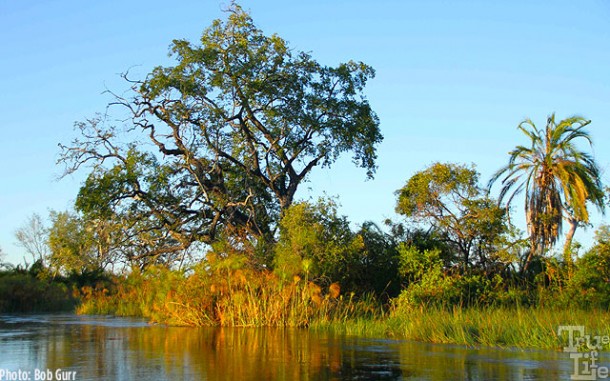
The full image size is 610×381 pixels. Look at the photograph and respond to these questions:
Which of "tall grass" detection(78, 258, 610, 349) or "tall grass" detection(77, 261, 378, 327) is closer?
"tall grass" detection(78, 258, 610, 349)

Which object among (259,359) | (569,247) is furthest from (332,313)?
(569,247)

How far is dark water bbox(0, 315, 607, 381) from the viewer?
1030cm

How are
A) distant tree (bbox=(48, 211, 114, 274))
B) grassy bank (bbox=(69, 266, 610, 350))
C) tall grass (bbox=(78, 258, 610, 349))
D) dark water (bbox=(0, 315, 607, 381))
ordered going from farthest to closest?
distant tree (bbox=(48, 211, 114, 274)) → tall grass (bbox=(78, 258, 610, 349)) → grassy bank (bbox=(69, 266, 610, 350)) → dark water (bbox=(0, 315, 607, 381))

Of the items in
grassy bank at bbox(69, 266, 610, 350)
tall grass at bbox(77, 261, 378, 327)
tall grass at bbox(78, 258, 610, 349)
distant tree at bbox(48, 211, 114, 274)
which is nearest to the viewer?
grassy bank at bbox(69, 266, 610, 350)

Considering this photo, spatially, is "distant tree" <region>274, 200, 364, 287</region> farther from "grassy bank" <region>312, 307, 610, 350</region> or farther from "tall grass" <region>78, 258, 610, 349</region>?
"grassy bank" <region>312, 307, 610, 350</region>

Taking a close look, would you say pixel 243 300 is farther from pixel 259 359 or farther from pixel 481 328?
pixel 259 359

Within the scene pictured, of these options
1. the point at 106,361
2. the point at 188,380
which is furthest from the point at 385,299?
the point at 188,380

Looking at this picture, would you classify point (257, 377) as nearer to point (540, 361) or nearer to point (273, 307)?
point (540, 361)

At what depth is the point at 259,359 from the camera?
1205cm

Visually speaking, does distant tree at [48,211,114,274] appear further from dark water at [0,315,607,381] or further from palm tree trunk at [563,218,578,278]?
palm tree trunk at [563,218,578,278]

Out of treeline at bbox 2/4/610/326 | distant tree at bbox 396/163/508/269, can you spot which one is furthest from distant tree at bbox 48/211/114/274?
distant tree at bbox 396/163/508/269

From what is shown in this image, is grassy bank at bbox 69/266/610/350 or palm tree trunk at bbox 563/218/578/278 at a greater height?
palm tree trunk at bbox 563/218/578/278

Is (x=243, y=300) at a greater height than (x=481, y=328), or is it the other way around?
(x=243, y=300)

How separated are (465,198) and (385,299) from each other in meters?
5.51
